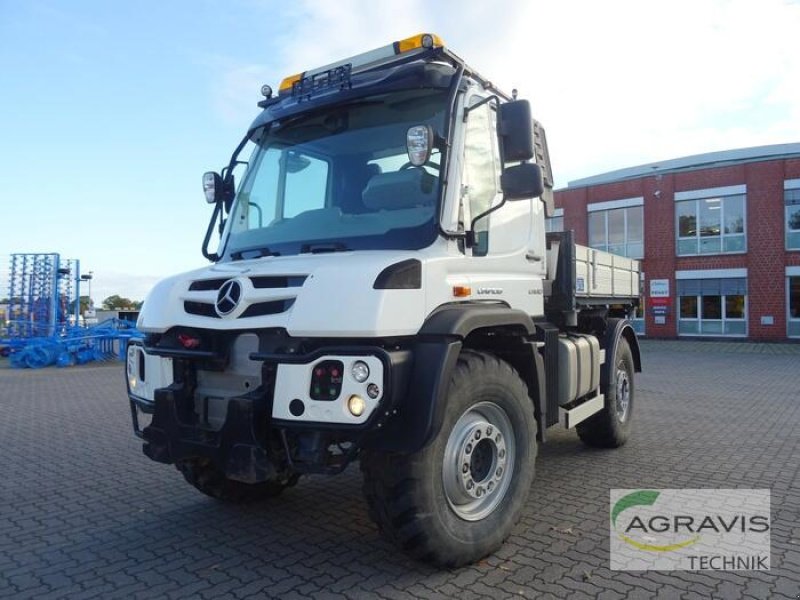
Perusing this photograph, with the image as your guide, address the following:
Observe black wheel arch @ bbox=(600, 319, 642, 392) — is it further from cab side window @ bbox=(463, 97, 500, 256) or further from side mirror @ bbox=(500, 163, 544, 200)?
side mirror @ bbox=(500, 163, 544, 200)

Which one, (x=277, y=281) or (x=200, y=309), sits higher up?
(x=277, y=281)

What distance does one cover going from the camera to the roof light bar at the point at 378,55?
4.02 meters

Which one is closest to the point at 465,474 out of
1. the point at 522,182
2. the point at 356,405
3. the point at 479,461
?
the point at 479,461

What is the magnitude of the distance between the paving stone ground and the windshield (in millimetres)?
1970

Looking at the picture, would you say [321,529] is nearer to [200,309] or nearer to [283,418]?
[283,418]

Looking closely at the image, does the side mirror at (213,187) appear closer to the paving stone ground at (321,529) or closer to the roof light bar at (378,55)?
the roof light bar at (378,55)

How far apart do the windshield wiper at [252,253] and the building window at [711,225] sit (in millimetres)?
27044

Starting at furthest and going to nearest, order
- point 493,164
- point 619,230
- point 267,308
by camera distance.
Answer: point 619,230 → point 493,164 → point 267,308

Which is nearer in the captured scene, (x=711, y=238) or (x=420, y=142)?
(x=420, y=142)

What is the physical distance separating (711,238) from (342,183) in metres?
27.0

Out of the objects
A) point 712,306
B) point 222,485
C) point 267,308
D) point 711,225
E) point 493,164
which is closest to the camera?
point 267,308

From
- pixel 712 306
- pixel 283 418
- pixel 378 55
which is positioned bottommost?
pixel 283 418

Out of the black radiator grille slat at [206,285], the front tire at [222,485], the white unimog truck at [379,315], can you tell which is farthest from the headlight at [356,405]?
the front tire at [222,485]

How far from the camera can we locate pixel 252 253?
167 inches
